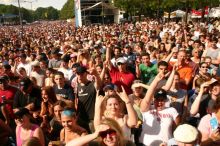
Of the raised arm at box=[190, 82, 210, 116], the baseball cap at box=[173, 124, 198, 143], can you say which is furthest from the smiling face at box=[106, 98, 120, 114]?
the raised arm at box=[190, 82, 210, 116]

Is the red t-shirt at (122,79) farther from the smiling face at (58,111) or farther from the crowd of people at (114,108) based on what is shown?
the smiling face at (58,111)

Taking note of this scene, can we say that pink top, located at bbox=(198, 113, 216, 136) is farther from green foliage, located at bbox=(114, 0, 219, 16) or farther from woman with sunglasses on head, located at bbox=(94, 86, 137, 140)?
green foliage, located at bbox=(114, 0, 219, 16)

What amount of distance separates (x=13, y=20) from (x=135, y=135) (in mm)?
153554

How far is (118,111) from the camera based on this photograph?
4.59 m

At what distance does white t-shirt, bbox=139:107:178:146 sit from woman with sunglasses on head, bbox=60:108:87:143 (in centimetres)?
94

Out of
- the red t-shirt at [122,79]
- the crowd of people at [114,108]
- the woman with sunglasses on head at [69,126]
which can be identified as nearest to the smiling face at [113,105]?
the crowd of people at [114,108]

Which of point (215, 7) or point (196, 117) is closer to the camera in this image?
point (196, 117)

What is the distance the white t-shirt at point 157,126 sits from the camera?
188 inches

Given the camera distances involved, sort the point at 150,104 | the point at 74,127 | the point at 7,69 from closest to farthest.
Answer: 1. the point at 74,127
2. the point at 150,104
3. the point at 7,69

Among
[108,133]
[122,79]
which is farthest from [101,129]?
[122,79]

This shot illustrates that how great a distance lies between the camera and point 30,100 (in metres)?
6.33

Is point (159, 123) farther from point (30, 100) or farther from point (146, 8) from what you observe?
point (146, 8)

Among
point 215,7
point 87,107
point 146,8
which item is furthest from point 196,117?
point 146,8

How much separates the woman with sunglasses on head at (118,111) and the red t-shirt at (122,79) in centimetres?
270
